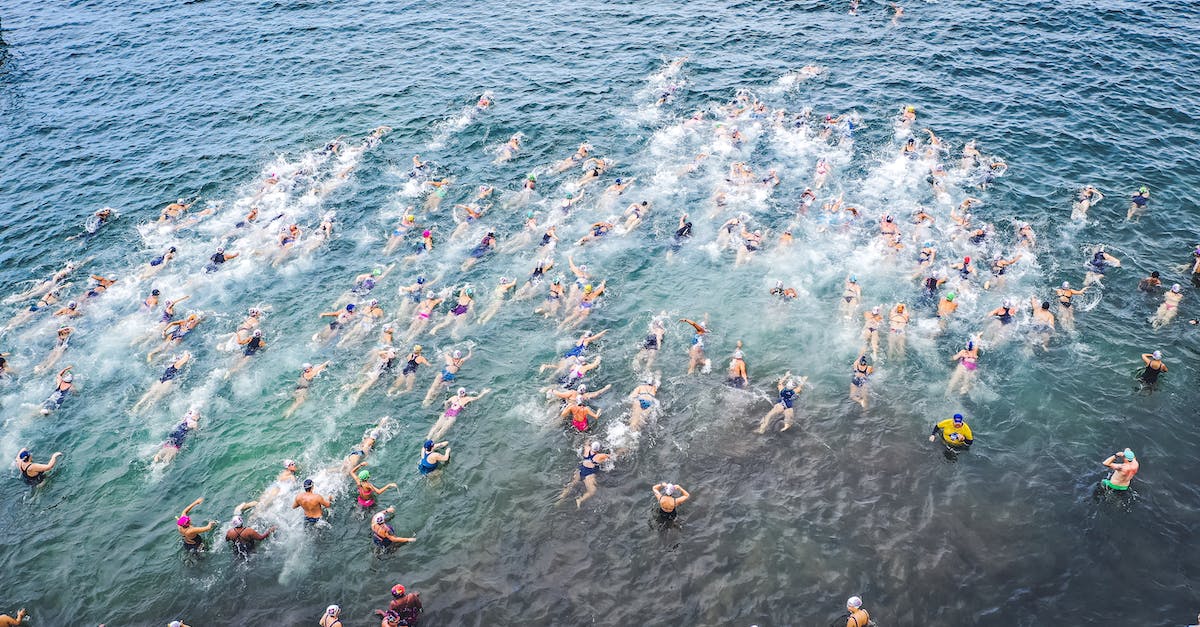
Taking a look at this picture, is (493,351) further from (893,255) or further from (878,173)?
(878,173)

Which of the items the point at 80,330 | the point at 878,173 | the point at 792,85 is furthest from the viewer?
the point at 792,85

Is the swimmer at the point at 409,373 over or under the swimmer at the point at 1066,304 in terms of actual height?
under

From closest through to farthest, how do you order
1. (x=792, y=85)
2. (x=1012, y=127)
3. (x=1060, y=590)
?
(x=1060, y=590), (x=1012, y=127), (x=792, y=85)

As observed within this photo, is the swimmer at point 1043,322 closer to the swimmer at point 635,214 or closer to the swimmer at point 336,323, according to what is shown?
the swimmer at point 635,214

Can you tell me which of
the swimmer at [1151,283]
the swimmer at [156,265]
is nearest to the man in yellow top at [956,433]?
the swimmer at [1151,283]

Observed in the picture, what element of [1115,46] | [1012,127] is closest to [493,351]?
[1012,127]

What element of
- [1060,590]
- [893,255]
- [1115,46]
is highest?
[1115,46]

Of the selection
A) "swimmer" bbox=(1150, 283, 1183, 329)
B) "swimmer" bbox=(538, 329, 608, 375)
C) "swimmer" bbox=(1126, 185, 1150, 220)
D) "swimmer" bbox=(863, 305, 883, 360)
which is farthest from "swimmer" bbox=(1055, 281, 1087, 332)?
"swimmer" bbox=(538, 329, 608, 375)

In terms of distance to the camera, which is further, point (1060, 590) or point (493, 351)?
point (493, 351)
